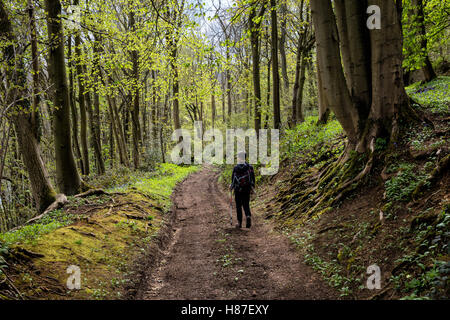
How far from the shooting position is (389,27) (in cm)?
633

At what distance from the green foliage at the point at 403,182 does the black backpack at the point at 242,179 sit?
3.89m

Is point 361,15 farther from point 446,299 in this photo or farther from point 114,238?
point 114,238

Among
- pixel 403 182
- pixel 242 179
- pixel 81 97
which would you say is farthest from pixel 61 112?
pixel 403 182

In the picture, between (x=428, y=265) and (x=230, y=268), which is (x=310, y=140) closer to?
(x=230, y=268)

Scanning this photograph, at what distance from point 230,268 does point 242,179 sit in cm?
325

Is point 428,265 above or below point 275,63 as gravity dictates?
below

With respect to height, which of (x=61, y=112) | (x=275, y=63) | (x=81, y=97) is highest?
(x=275, y=63)

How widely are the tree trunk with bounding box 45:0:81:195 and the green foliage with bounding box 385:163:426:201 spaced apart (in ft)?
33.2

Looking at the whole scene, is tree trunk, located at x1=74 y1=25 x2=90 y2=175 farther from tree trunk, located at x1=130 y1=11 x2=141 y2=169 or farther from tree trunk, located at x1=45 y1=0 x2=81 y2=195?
tree trunk, located at x1=45 y1=0 x2=81 y2=195

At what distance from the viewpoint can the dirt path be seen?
4.71 meters

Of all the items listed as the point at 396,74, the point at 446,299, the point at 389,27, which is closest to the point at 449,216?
the point at 446,299

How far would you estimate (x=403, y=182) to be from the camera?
5.24 m
